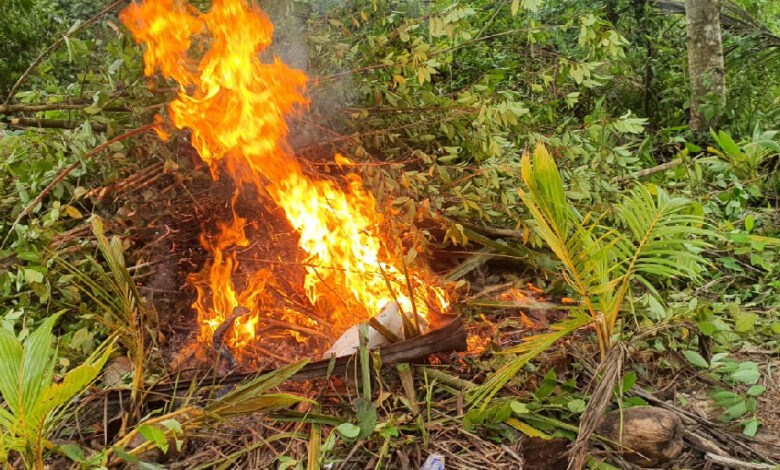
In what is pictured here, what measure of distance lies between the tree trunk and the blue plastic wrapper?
12.2 ft

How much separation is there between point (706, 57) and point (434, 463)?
13.0ft

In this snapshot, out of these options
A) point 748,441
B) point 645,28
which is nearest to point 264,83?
point 748,441

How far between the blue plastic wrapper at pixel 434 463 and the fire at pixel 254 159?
792 mm

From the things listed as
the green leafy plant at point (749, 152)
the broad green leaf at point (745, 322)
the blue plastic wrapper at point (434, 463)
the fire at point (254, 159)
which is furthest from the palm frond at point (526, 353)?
the green leafy plant at point (749, 152)

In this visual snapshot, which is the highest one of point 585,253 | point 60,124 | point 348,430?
point 60,124

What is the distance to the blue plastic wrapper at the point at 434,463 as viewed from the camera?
1951 mm

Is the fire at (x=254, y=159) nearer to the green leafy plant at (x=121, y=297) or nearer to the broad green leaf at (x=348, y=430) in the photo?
the green leafy plant at (x=121, y=297)

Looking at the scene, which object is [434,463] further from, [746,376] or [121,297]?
[121,297]

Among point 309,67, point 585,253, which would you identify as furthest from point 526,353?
point 309,67

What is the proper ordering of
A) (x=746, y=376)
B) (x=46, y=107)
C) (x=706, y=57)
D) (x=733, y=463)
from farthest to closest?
1. (x=706, y=57)
2. (x=46, y=107)
3. (x=746, y=376)
4. (x=733, y=463)

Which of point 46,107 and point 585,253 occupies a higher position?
point 46,107

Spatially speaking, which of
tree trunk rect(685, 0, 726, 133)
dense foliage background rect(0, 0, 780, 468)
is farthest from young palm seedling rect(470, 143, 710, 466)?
tree trunk rect(685, 0, 726, 133)

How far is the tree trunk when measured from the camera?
4352 millimetres

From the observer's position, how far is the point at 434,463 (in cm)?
196
